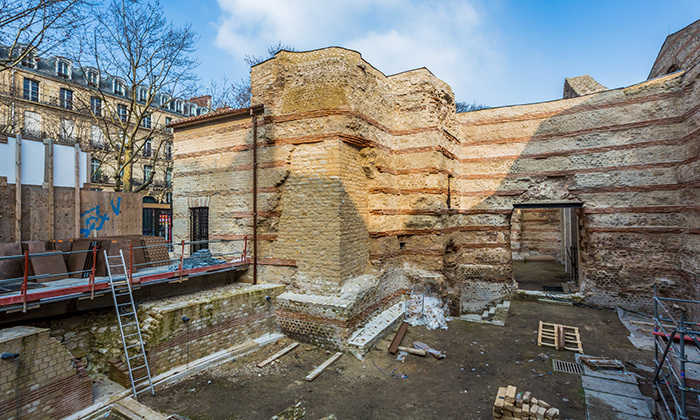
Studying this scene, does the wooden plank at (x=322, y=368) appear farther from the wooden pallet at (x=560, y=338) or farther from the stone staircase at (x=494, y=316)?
the wooden pallet at (x=560, y=338)

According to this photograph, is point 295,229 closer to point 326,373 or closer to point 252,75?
point 326,373

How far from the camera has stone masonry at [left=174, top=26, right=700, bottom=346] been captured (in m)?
8.84

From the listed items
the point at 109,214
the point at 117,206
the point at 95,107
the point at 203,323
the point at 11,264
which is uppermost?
the point at 95,107

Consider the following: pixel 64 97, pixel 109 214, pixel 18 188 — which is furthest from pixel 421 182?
pixel 64 97

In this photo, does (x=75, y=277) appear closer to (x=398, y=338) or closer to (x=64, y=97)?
(x=398, y=338)

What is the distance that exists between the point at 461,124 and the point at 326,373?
1017 centimetres

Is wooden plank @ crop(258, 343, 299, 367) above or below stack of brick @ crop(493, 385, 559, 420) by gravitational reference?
below

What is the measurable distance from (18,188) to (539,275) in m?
19.7

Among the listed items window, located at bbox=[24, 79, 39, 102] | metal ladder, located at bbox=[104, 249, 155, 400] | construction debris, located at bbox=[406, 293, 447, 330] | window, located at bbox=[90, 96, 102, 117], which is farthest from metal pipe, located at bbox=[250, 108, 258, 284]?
window, located at bbox=[24, 79, 39, 102]

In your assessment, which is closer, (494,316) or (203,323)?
(203,323)

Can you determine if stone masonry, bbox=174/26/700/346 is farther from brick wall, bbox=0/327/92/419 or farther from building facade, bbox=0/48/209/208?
building facade, bbox=0/48/209/208

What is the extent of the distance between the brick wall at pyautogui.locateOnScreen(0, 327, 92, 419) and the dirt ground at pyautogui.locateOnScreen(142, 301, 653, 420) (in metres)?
1.13

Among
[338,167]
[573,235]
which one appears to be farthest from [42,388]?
[573,235]

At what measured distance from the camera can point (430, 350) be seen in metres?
8.05
